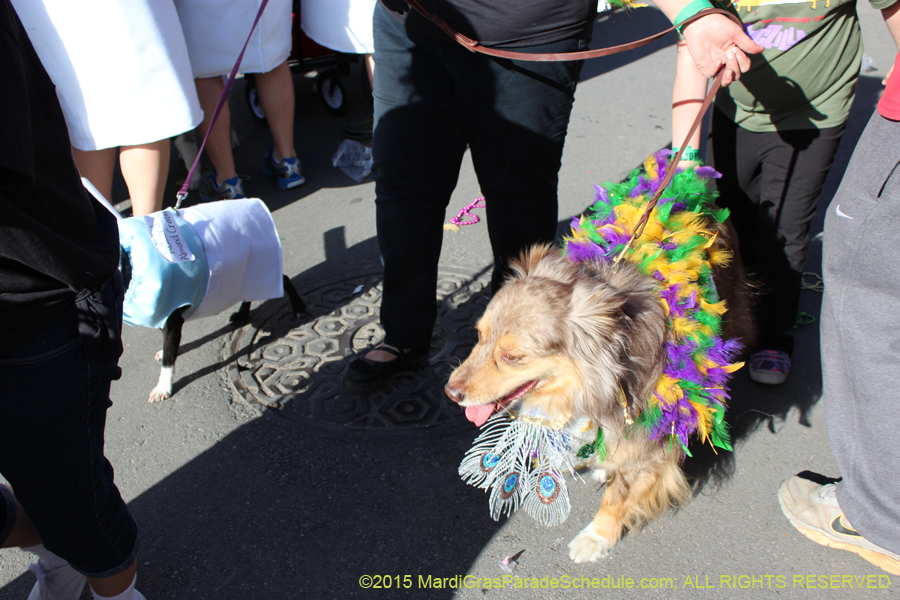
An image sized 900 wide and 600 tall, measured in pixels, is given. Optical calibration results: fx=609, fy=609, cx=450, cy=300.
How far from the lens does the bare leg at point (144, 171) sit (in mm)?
3414

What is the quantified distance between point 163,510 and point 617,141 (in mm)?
4643

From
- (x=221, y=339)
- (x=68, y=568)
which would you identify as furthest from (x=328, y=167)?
(x=68, y=568)

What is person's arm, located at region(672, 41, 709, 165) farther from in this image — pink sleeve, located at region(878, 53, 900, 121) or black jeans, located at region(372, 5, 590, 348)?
pink sleeve, located at region(878, 53, 900, 121)

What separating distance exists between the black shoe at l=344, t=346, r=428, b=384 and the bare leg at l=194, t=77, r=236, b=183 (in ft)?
7.27

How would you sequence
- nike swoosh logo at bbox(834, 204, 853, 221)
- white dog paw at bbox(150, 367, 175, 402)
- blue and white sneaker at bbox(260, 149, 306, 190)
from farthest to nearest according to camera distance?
blue and white sneaker at bbox(260, 149, 306, 190)
white dog paw at bbox(150, 367, 175, 402)
nike swoosh logo at bbox(834, 204, 853, 221)

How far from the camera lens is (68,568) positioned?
1.90 m

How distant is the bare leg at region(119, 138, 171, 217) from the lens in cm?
341

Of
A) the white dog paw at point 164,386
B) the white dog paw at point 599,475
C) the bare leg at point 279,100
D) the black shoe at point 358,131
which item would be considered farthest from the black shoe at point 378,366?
the black shoe at point 358,131

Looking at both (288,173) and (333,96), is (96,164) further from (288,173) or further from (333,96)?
(333,96)

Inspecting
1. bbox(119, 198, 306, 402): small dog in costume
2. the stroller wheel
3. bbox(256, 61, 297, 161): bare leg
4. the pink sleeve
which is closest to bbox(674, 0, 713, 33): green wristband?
the pink sleeve

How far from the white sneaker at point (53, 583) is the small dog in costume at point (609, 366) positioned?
131 centimetres

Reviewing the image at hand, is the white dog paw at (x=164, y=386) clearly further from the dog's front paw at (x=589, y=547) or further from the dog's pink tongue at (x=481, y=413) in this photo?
the dog's front paw at (x=589, y=547)

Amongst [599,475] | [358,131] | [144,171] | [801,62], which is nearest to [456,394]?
[599,475]

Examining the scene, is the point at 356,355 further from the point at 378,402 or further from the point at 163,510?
the point at 163,510
